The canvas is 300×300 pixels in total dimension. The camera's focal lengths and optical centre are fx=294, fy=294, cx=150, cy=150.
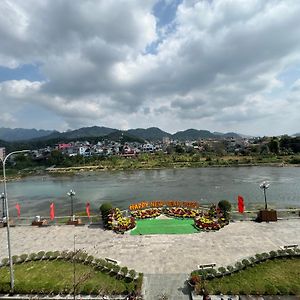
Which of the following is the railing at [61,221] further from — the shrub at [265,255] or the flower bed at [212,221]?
the shrub at [265,255]

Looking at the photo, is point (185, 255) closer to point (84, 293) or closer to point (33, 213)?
point (84, 293)

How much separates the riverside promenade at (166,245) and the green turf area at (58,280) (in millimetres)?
1502

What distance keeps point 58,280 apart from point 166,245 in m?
6.77

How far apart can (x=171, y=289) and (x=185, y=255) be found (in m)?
3.81

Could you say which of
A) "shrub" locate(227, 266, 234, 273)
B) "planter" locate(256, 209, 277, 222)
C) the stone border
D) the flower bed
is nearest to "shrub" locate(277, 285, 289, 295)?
"shrub" locate(227, 266, 234, 273)

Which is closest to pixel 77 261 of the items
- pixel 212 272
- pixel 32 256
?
pixel 32 256

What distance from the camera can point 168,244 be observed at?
18.3 meters

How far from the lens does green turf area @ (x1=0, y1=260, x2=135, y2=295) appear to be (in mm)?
12828

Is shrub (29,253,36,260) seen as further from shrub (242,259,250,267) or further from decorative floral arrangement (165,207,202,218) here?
decorative floral arrangement (165,207,202,218)

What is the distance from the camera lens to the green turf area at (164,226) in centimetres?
2133

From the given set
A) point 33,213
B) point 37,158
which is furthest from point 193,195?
point 37,158

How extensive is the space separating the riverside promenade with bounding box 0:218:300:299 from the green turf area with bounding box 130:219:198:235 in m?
1.21

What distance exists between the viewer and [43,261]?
16.5 m

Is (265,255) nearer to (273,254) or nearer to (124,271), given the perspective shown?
(273,254)
